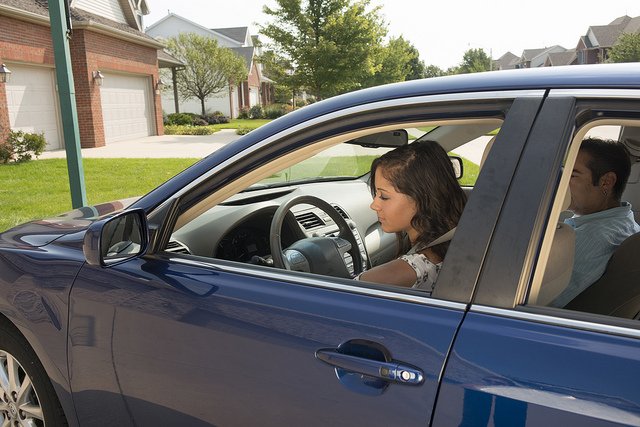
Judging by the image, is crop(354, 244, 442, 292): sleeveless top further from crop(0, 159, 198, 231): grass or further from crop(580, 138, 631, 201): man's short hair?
crop(0, 159, 198, 231): grass

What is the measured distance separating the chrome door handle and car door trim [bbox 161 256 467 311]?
165 mm

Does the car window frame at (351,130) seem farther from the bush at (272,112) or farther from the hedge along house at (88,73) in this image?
→ the bush at (272,112)

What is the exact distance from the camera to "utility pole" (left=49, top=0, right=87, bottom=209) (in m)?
5.41

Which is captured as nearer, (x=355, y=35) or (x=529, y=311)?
(x=529, y=311)

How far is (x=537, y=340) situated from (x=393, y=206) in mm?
776

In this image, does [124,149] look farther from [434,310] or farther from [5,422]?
[434,310]

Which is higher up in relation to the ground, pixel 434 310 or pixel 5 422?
pixel 434 310

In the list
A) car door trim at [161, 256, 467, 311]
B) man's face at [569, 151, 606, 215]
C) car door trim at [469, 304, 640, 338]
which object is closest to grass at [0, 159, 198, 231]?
car door trim at [161, 256, 467, 311]

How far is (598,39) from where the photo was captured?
166ft

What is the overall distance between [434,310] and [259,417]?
1.84 feet

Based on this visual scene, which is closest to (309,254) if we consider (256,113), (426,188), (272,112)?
(426,188)

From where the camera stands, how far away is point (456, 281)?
4.42ft

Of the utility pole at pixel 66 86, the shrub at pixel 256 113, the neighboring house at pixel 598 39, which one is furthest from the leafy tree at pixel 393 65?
the utility pole at pixel 66 86

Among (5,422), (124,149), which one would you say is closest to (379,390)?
(5,422)
